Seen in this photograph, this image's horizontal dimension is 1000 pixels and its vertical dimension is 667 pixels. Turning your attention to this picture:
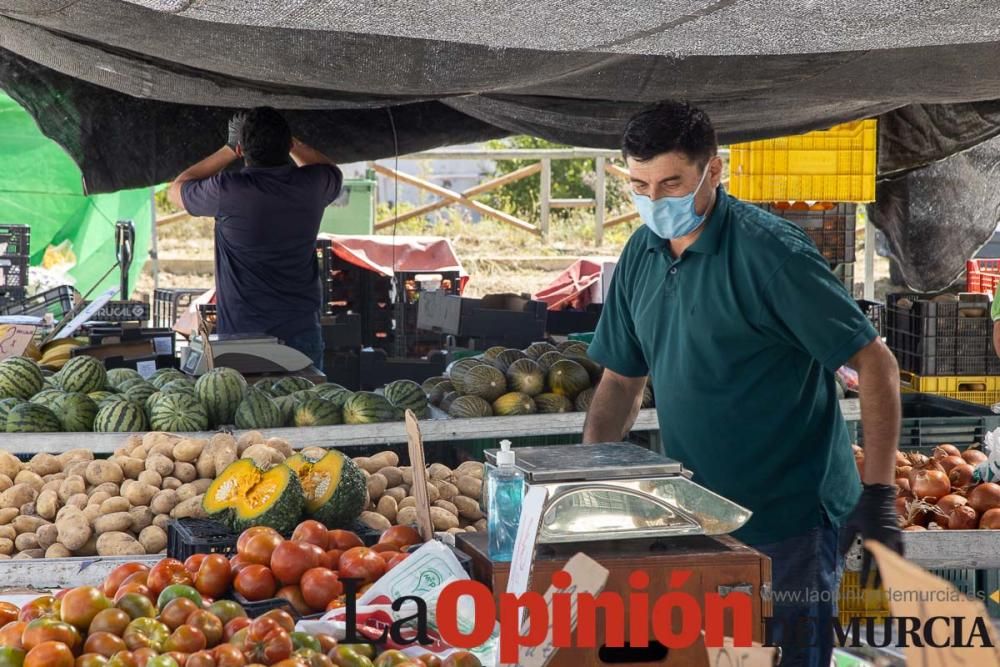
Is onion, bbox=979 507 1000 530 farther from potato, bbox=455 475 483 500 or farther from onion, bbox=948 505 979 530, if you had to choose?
potato, bbox=455 475 483 500

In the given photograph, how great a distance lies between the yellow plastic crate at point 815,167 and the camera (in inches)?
278

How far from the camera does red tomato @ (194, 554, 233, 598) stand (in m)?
2.60

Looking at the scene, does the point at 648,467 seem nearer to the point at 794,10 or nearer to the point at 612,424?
the point at 612,424

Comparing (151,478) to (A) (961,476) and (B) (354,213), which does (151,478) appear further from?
(B) (354,213)

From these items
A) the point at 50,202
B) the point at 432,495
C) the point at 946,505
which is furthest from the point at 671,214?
the point at 50,202

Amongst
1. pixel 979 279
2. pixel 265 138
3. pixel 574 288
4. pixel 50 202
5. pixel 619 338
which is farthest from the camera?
pixel 50 202

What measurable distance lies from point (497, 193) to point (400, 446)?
47.5ft

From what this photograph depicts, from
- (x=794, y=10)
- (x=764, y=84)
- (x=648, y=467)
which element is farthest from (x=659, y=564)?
(x=764, y=84)

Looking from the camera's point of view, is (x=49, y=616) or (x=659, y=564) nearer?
(x=659, y=564)

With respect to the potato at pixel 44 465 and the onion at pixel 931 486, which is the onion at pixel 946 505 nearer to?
the onion at pixel 931 486

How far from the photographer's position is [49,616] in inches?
94.0

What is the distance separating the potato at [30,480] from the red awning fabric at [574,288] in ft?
21.2

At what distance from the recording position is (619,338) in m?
3.13

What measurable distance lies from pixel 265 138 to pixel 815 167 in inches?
134
